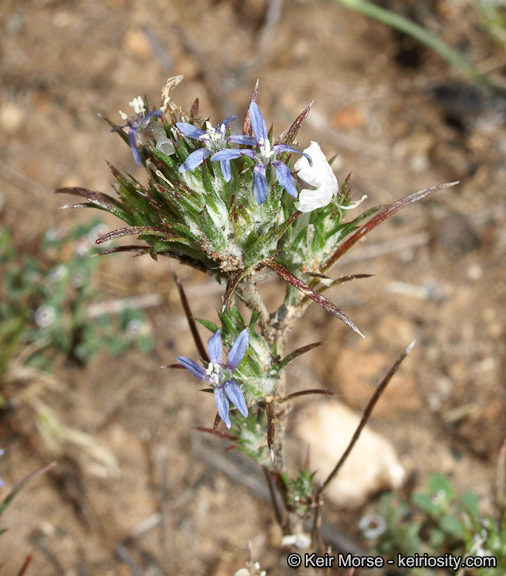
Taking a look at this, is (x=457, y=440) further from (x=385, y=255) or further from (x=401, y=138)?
(x=401, y=138)

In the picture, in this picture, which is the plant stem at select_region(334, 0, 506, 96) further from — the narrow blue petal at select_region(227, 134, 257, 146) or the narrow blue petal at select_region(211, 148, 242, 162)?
the narrow blue petal at select_region(211, 148, 242, 162)

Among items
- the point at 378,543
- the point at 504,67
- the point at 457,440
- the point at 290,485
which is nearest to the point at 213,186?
the point at 290,485

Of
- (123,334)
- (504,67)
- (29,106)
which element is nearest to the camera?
(123,334)

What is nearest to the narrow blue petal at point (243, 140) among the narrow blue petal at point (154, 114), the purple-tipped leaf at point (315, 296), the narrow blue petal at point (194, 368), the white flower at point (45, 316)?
the narrow blue petal at point (154, 114)

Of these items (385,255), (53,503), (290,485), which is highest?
(385,255)

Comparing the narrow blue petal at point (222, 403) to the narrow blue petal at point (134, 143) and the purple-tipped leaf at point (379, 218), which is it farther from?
the narrow blue petal at point (134, 143)

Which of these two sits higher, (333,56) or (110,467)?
(333,56)

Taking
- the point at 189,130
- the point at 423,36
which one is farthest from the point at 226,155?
the point at 423,36
